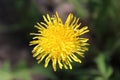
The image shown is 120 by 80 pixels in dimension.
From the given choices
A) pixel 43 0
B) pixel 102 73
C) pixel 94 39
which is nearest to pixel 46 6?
pixel 43 0

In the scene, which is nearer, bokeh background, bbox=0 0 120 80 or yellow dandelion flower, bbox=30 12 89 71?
yellow dandelion flower, bbox=30 12 89 71

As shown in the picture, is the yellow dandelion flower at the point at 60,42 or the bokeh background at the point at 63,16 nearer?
the yellow dandelion flower at the point at 60,42

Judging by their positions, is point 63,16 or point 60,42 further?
point 63,16

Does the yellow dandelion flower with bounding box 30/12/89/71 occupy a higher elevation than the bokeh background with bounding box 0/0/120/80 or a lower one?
lower

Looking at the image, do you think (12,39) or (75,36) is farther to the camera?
(12,39)

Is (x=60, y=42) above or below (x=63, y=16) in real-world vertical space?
below

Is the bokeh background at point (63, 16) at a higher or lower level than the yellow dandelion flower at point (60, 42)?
higher

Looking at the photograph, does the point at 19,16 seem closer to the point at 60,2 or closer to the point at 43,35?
the point at 60,2

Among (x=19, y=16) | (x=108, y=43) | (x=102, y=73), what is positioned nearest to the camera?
(x=102, y=73)
